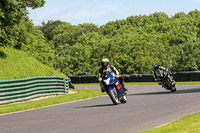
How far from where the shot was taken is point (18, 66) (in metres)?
30.5

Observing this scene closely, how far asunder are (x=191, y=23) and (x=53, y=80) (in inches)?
3634

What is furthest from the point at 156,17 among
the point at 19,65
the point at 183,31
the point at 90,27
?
the point at 19,65

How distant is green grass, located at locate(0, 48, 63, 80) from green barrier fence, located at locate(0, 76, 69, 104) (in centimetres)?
324

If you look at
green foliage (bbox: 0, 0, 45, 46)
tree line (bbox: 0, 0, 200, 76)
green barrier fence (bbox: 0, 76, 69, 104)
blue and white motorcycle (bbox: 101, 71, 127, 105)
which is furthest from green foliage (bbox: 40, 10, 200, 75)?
blue and white motorcycle (bbox: 101, 71, 127, 105)

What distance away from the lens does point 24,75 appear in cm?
2808

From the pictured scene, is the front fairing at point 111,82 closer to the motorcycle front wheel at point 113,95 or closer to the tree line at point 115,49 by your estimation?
the motorcycle front wheel at point 113,95

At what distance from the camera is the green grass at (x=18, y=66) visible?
92.1 ft

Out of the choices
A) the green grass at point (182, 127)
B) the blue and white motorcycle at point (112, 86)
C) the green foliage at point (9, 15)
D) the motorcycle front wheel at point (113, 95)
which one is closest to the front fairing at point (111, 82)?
the blue and white motorcycle at point (112, 86)

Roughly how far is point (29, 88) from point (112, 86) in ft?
29.0

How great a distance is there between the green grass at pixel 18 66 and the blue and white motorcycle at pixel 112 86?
13.7 metres

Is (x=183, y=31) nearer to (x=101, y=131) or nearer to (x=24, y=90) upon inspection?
(x=24, y=90)

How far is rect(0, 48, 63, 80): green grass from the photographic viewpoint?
92.1 feet

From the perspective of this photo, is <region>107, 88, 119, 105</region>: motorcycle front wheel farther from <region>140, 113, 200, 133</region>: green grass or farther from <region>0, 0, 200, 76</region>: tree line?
<region>0, 0, 200, 76</region>: tree line

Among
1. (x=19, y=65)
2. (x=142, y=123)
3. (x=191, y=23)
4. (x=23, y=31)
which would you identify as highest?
(x=191, y=23)
